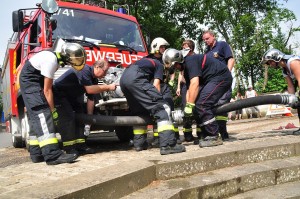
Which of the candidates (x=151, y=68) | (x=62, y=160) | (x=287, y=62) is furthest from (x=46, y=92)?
(x=287, y=62)

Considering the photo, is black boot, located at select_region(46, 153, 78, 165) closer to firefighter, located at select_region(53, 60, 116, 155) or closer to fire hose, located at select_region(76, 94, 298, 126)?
firefighter, located at select_region(53, 60, 116, 155)

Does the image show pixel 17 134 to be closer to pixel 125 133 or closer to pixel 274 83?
pixel 125 133

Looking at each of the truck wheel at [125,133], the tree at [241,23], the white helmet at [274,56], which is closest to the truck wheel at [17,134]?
the truck wheel at [125,133]

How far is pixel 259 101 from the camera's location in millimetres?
5145

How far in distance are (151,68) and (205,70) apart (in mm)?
787

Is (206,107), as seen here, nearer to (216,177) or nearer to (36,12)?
(216,177)

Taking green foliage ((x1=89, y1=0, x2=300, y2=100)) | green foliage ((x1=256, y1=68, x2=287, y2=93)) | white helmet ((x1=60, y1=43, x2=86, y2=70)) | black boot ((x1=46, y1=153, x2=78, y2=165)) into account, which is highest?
green foliage ((x1=89, y1=0, x2=300, y2=100))

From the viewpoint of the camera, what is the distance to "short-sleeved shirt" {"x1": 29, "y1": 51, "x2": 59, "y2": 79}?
13.3 feet

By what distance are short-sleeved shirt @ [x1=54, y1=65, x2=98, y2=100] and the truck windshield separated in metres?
1.00

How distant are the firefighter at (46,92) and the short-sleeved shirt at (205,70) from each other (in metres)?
1.44

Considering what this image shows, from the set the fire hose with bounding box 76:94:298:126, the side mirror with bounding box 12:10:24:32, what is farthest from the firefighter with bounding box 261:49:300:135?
the side mirror with bounding box 12:10:24:32

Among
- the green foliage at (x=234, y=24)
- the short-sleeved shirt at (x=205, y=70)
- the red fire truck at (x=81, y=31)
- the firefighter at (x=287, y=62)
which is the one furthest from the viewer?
the green foliage at (x=234, y=24)

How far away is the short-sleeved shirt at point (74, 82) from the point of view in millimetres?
4727

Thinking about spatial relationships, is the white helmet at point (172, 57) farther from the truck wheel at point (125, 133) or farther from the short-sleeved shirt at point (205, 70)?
the truck wheel at point (125, 133)
